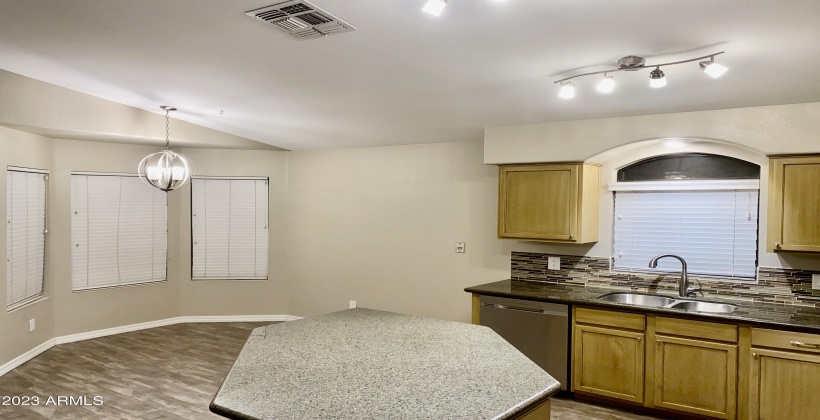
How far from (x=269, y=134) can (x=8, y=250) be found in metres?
2.50

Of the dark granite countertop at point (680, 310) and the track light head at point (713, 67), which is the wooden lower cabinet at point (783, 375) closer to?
the dark granite countertop at point (680, 310)

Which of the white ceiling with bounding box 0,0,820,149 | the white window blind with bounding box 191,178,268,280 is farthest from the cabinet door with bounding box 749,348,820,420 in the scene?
the white window blind with bounding box 191,178,268,280

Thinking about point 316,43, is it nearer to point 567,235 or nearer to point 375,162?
point 567,235

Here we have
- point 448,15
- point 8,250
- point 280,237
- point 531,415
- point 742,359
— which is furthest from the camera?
point 280,237

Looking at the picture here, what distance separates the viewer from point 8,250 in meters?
4.70

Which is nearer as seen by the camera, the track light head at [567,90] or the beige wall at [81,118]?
the track light head at [567,90]

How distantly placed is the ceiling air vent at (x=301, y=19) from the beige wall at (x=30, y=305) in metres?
3.24

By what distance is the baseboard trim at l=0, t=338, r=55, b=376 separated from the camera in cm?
459

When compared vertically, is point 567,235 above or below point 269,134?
below

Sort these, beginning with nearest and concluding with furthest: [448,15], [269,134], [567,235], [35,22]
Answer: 1. [448,15]
2. [35,22]
3. [567,235]
4. [269,134]

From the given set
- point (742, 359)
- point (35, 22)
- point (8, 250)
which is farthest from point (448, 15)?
point (8, 250)

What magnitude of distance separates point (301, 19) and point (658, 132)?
2.62 meters

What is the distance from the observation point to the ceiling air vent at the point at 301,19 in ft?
8.50

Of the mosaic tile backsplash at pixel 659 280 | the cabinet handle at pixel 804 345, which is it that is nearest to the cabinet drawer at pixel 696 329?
the cabinet handle at pixel 804 345
